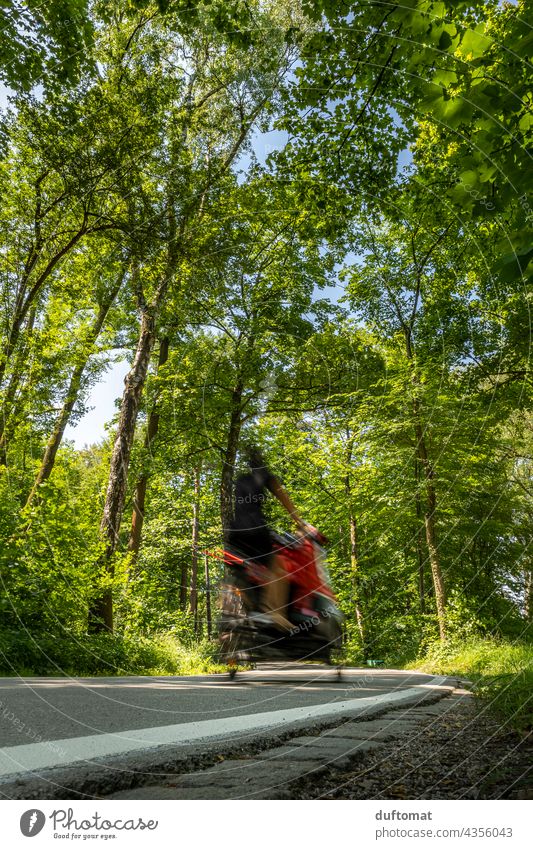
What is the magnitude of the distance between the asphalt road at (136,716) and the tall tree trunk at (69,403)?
115 cm

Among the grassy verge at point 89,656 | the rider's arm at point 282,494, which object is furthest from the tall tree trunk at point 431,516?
Result: the grassy verge at point 89,656

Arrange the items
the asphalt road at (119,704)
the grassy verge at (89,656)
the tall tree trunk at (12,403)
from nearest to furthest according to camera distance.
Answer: the asphalt road at (119,704)
the tall tree trunk at (12,403)
the grassy verge at (89,656)

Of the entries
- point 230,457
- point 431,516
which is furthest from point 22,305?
point 431,516

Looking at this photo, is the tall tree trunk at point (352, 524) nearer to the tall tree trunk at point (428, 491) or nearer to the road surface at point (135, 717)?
the tall tree trunk at point (428, 491)

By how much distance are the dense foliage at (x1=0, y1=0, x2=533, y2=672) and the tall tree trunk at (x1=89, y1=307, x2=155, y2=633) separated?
2cm

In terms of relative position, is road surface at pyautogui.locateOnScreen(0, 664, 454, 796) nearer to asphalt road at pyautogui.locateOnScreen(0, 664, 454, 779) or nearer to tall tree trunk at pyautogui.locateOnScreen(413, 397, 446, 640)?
asphalt road at pyautogui.locateOnScreen(0, 664, 454, 779)

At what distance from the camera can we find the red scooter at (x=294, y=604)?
389 centimetres

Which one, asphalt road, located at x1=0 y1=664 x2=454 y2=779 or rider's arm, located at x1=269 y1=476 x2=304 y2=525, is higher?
rider's arm, located at x1=269 y1=476 x2=304 y2=525

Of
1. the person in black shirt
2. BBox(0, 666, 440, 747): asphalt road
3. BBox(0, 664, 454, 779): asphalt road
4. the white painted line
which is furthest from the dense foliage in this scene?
the white painted line

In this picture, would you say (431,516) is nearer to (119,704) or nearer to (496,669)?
(496,669)

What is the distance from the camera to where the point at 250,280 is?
3.87 meters

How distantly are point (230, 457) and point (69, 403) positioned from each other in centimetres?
108

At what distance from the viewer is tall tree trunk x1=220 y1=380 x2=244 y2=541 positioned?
3413 mm

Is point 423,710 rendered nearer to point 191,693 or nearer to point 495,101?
point 191,693
